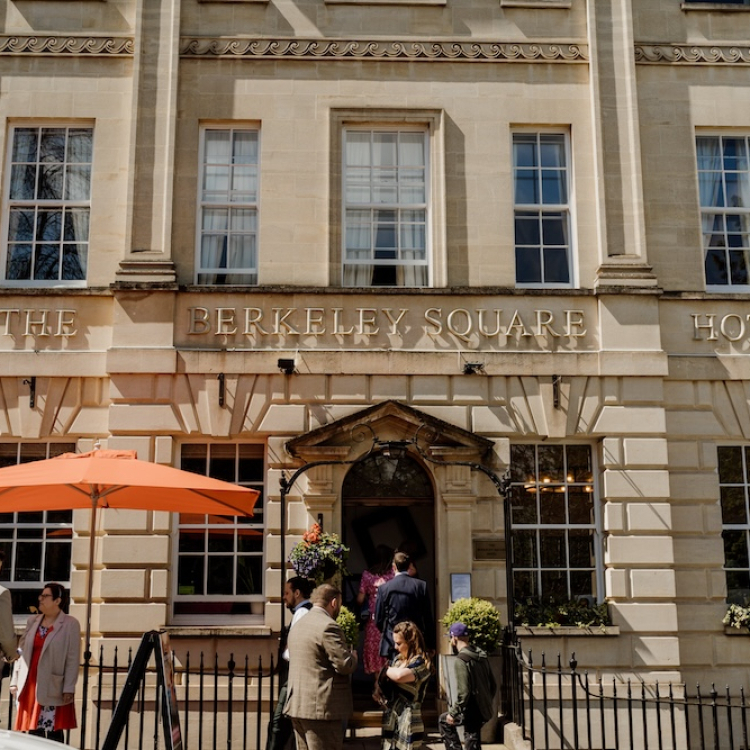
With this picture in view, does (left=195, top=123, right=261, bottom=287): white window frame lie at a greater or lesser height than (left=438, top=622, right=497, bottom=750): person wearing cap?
greater

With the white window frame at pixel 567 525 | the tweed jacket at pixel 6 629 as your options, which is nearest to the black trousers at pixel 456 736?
the white window frame at pixel 567 525

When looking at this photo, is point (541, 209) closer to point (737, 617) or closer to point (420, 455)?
point (420, 455)

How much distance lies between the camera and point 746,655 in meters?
13.2

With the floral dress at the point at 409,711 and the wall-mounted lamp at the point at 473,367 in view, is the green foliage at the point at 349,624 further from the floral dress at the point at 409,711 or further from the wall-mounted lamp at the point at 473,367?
the wall-mounted lamp at the point at 473,367

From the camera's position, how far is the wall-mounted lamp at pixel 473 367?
13438mm

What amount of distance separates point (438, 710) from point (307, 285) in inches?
237

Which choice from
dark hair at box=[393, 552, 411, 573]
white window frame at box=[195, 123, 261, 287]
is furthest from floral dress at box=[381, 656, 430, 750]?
white window frame at box=[195, 123, 261, 287]

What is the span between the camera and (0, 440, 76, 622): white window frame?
1337cm

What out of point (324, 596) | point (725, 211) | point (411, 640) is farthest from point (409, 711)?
point (725, 211)

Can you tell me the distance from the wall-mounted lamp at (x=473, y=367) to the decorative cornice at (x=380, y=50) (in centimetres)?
465

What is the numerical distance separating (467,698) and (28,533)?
6991 millimetres

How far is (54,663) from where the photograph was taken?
9.58 m

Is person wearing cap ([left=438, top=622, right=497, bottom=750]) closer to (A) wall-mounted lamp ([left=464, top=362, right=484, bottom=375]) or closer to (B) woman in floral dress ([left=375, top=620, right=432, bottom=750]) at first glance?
(B) woman in floral dress ([left=375, top=620, right=432, bottom=750])

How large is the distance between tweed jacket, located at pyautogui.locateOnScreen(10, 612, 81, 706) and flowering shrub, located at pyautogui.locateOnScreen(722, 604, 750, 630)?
8566mm
